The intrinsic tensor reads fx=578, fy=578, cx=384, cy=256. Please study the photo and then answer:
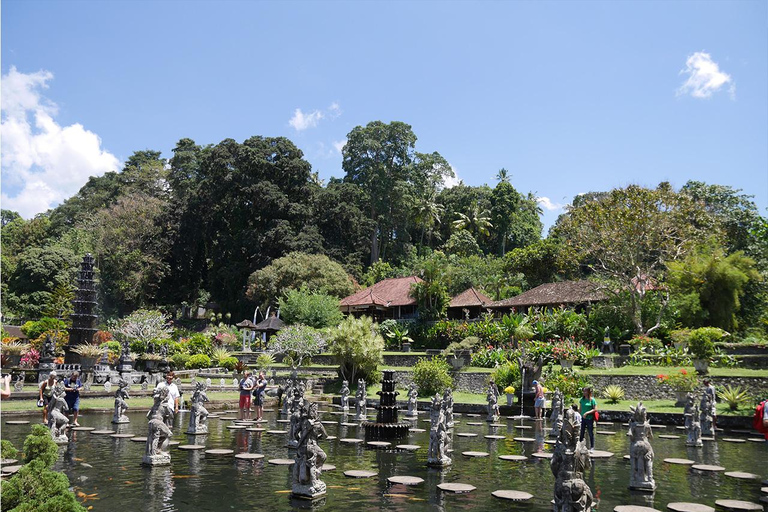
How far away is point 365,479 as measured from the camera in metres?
10.4

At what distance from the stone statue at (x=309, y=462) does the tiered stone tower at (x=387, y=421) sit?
6965mm

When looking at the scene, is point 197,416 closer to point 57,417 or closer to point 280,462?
point 57,417

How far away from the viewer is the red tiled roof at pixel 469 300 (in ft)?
151

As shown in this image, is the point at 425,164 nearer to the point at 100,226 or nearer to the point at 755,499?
the point at 100,226

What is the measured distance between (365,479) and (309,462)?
191 cm

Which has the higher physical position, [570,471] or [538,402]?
[570,471]

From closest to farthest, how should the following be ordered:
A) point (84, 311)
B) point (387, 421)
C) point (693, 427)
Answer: point (693, 427), point (387, 421), point (84, 311)

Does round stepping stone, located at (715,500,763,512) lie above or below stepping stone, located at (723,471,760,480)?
above

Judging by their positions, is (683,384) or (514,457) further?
(683,384)

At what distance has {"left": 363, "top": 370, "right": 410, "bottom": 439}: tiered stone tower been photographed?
1595cm

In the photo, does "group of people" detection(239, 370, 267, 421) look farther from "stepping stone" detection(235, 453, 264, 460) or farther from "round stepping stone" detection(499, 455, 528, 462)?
"round stepping stone" detection(499, 455, 528, 462)

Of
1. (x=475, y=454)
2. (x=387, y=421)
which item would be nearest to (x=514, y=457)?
(x=475, y=454)

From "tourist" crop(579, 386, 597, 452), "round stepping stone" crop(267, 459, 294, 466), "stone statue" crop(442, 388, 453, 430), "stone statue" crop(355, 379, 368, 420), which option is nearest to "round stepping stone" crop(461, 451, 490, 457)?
"stone statue" crop(442, 388, 453, 430)

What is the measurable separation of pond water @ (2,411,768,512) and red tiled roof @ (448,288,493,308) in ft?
98.4
